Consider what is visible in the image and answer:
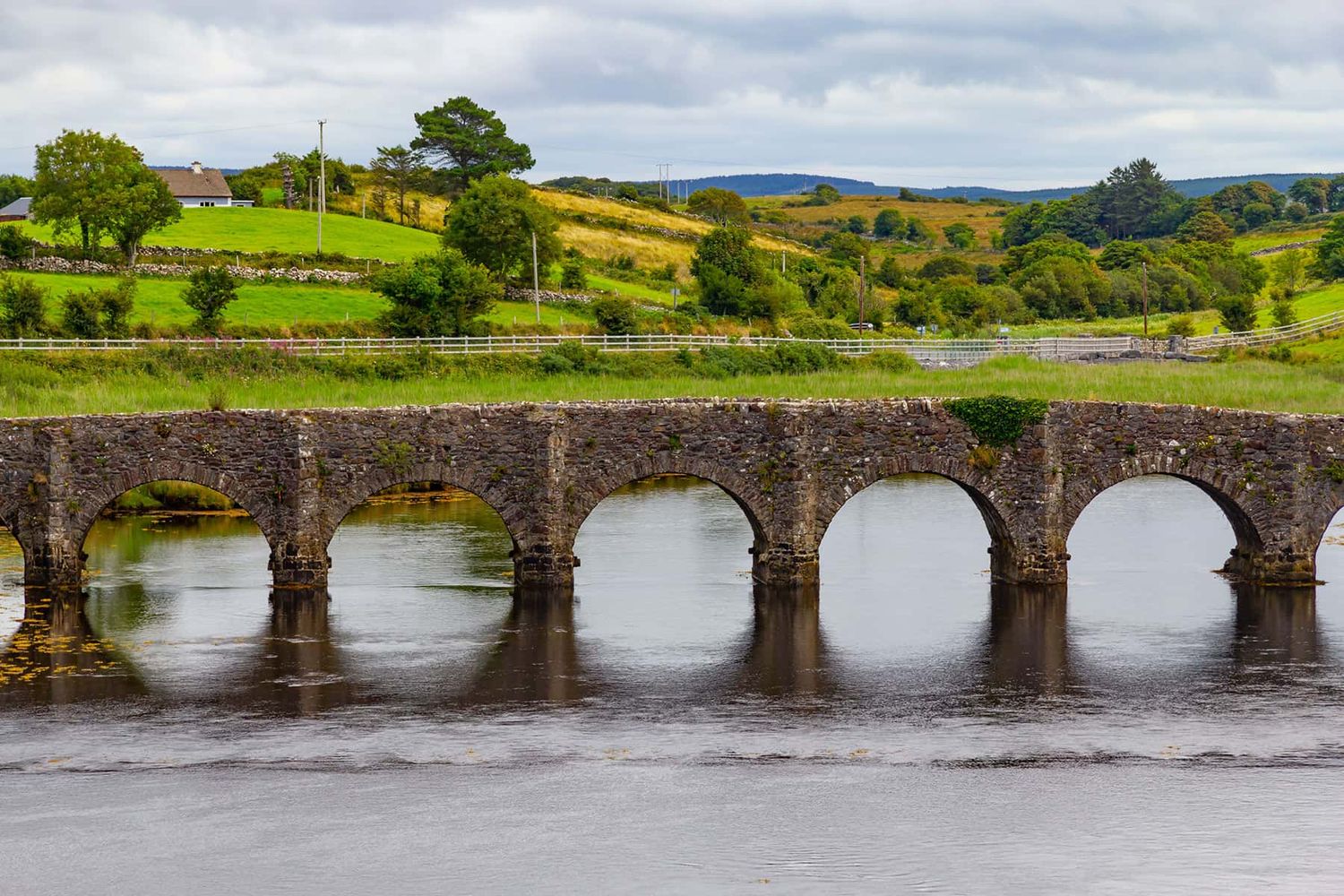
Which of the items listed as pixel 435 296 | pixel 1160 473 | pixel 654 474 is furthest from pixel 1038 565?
pixel 435 296

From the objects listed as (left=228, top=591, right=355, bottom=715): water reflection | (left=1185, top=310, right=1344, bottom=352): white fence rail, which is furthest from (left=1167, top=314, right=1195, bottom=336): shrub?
(left=228, top=591, right=355, bottom=715): water reflection

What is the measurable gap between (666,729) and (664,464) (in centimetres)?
1170

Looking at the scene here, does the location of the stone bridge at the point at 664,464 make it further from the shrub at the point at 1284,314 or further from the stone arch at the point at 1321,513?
the shrub at the point at 1284,314

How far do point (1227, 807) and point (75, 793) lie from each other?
759 inches

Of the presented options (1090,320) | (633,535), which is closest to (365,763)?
(633,535)

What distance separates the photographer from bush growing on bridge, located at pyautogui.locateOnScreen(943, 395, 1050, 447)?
4338 cm

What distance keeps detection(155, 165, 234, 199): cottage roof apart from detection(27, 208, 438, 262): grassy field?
11.3m

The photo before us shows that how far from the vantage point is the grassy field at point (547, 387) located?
47594 mm

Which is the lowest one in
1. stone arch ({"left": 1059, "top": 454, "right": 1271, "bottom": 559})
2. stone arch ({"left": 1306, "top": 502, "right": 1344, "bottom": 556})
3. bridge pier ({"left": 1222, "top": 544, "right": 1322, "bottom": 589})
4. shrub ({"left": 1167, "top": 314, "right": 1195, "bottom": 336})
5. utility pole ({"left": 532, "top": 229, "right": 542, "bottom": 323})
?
bridge pier ({"left": 1222, "top": 544, "right": 1322, "bottom": 589})

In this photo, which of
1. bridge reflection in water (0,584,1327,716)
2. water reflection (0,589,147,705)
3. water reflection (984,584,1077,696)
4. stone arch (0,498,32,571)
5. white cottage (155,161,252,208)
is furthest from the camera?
white cottage (155,161,252,208)

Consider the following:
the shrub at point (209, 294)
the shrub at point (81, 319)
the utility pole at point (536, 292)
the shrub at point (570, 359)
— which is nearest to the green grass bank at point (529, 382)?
the shrub at point (570, 359)

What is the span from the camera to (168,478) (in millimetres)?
40781

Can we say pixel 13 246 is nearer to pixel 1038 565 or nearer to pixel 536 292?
pixel 536 292

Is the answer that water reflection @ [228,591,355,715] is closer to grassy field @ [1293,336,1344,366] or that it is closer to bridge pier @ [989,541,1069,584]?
bridge pier @ [989,541,1069,584]
